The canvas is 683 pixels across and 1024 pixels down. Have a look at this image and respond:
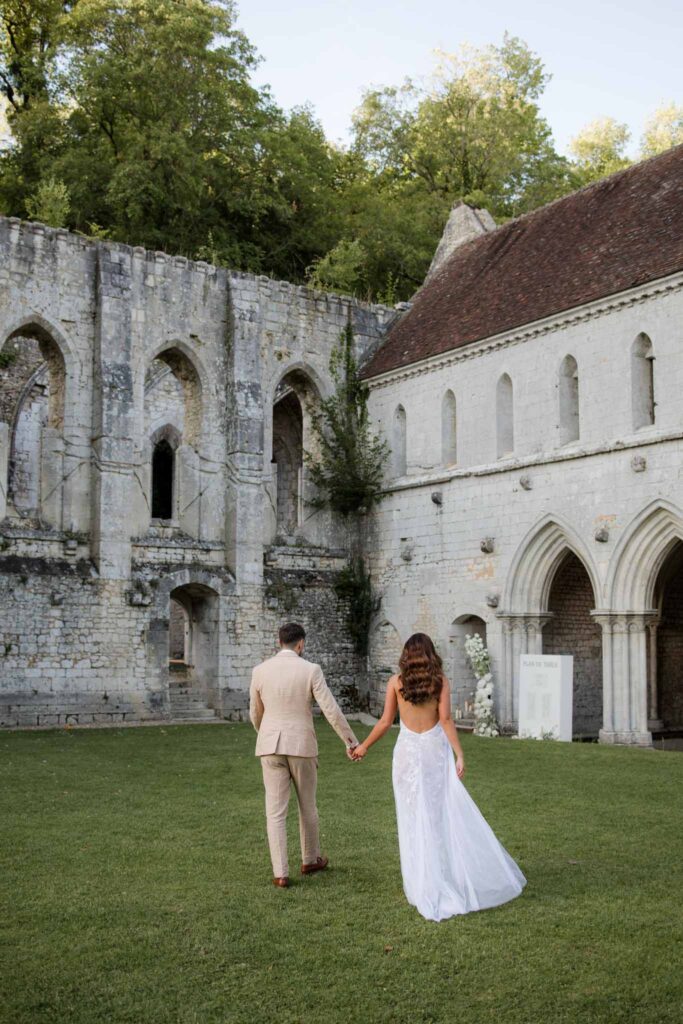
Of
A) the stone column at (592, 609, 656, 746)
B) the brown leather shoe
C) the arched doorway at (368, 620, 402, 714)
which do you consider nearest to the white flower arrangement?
the stone column at (592, 609, 656, 746)

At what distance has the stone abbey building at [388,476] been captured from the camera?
19.0 metres

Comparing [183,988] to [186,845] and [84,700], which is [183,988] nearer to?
[186,845]

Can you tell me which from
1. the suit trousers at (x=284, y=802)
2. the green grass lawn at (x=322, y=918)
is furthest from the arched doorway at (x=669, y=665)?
the suit trousers at (x=284, y=802)

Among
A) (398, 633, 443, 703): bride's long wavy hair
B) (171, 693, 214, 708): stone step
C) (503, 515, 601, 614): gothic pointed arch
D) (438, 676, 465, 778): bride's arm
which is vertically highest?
(503, 515, 601, 614): gothic pointed arch

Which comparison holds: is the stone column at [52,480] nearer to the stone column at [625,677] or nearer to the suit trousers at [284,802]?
the stone column at [625,677]

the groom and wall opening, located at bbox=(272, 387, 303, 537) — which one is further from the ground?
wall opening, located at bbox=(272, 387, 303, 537)

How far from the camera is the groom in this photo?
25.9ft

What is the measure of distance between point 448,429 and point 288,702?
15432 millimetres

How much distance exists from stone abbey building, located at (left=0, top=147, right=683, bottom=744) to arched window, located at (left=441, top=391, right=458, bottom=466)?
48 millimetres

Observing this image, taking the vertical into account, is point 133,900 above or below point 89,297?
below

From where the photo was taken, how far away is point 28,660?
20266mm

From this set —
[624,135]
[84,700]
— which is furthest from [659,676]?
[624,135]

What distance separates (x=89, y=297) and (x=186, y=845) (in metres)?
15.1

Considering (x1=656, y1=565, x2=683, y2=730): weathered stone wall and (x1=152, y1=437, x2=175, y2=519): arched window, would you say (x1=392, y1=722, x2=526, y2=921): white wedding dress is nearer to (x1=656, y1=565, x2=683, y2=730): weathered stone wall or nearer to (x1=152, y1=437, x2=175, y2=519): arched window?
(x1=656, y1=565, x2=683, y2=730): weathered stone wall
